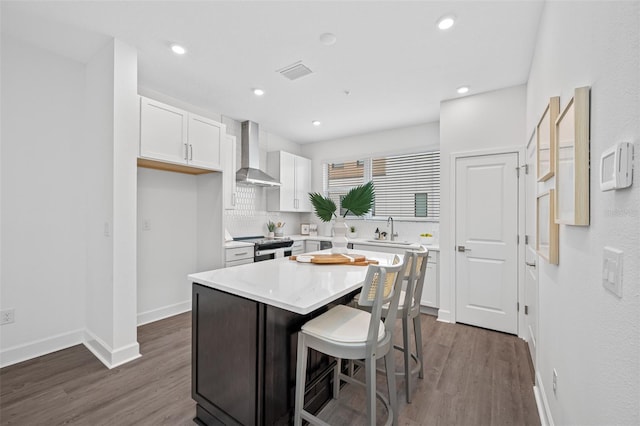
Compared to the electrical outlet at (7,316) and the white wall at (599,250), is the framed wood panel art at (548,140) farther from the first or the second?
the electrical outlet at (7,316)

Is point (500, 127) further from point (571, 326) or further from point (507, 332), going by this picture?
point (571, 326)

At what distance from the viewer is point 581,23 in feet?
3.78

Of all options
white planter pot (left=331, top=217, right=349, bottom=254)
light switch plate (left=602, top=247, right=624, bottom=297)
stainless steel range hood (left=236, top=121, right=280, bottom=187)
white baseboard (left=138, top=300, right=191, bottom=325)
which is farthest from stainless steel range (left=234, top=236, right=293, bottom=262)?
light switch plate (left=602, top=247, right=624, bottom=297)

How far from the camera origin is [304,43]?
242 cm

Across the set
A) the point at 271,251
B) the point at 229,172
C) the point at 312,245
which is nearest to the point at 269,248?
the point at 271,251

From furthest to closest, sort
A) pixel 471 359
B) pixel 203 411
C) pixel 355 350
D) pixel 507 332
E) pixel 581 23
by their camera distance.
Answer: pixel 507 332 → pixel 471 359 → pixel 203 411 → pixel 355 350 → pixel 581 23

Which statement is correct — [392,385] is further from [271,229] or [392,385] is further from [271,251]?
[271,229]

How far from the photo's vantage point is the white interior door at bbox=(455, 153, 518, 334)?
3143 mm

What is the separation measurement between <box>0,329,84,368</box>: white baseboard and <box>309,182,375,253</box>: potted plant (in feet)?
8.93

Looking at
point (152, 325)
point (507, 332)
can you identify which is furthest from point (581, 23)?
point (152, 325)

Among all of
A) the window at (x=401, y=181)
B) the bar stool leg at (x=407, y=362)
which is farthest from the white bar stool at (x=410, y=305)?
the window at (x=401, y=181)

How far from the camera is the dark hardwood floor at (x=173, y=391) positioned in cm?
180

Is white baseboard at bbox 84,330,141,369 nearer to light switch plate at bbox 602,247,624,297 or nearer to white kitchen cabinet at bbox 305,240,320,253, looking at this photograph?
white kitchen cabinet at bbox 305,240,320,253

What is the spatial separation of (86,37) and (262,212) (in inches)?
121
